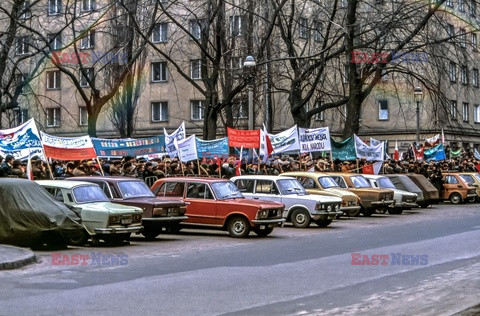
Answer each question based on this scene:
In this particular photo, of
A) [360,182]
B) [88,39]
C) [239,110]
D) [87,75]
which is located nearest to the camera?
[360,182]

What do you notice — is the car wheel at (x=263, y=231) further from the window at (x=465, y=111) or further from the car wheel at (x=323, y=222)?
the window at (x=465, y=111)

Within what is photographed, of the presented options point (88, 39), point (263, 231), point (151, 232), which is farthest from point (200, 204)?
point (88, 39)

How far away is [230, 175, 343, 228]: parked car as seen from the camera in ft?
82.7

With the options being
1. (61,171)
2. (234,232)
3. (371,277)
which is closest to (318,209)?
(234,232)

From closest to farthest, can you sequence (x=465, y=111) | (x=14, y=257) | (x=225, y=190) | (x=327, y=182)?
(x=14, y=257)
(x=225, y=190)
(x=327, y=182)
(x=465, y=111)

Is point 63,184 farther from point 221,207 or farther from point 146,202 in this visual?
point 221,207

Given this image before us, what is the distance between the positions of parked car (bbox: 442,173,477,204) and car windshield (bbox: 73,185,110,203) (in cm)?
2408

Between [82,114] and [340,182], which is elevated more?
[82,114]

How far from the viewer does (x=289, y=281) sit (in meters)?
13.2

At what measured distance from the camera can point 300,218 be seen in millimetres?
25516

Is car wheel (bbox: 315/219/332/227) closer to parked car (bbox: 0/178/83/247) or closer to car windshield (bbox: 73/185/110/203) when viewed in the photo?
car windshield (bbox: 73/185/110/203)

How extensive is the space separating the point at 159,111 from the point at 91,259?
5040 cm

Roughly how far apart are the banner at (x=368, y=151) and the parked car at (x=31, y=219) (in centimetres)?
1957

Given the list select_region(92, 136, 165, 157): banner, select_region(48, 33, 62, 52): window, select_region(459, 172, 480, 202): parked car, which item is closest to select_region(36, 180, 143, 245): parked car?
select_region(92, 136, 165, 157): banner
